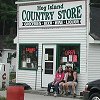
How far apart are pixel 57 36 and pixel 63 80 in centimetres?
252

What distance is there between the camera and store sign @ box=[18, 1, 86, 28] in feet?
71.2

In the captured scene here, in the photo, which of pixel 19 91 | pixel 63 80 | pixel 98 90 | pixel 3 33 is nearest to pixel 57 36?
pixel 63 80

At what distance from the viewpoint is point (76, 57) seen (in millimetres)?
21766

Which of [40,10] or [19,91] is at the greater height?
[40,10]

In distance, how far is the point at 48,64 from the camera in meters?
23.2

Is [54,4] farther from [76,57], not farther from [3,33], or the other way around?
[3,33]

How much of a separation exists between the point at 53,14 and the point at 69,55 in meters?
2.39

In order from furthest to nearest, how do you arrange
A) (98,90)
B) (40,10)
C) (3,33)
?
(3,33), (40,10), (98,90)

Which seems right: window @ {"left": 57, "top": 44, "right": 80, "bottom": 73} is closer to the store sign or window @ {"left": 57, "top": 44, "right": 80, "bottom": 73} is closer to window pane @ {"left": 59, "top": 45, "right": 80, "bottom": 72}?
window pane @ {"left": 59, "top": 45, "right": 80, "bottom": 72}

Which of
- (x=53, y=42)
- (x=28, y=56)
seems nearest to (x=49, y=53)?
(x=53, y=42)

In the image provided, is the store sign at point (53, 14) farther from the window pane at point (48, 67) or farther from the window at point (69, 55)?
the window pane at point (48, 67)

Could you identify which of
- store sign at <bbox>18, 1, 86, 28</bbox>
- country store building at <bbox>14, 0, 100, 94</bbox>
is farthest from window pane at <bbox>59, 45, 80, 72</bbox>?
store sign at <bbox>18, 1, 86, 28</bbox>

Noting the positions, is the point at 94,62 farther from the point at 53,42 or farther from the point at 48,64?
the point at 48,64

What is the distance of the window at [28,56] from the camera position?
78.5 ft
